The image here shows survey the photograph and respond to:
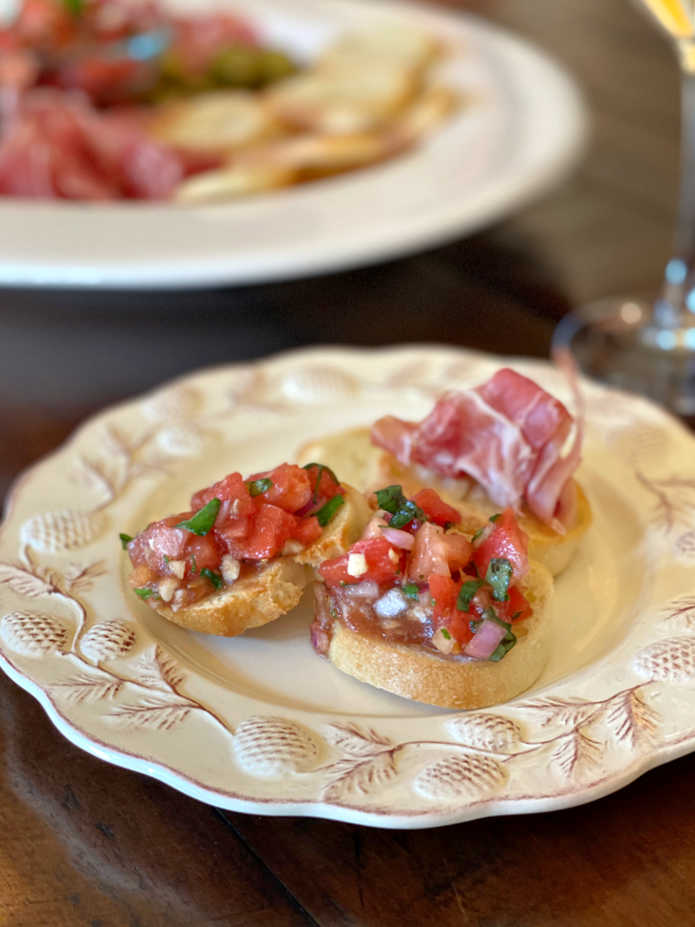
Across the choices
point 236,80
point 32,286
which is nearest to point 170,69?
point 236,80

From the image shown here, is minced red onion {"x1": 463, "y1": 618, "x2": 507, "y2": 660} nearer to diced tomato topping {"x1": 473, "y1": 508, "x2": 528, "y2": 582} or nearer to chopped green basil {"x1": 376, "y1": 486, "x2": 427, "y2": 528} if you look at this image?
diced tomato topping {"x1": 473, "y1": 508, "x2": 528, "y2": 582}

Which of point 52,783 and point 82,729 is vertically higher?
point 82,729

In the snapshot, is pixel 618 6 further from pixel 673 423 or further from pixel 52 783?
pixel 52 783

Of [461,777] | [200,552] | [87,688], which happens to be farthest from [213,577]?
[461,777]

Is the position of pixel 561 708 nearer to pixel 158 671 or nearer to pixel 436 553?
pixel 436 553

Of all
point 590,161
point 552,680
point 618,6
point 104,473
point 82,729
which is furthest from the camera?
point 618,6

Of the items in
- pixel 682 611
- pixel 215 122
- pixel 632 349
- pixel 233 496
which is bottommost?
pixel 632 349

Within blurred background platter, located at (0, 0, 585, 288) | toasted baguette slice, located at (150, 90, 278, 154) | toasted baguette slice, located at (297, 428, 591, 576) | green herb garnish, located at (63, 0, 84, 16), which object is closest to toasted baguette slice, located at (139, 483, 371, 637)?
toasted baguette slice, located at (297, 428, 591, 576)
